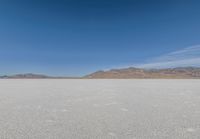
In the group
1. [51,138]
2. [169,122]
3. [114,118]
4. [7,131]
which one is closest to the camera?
[51,138]

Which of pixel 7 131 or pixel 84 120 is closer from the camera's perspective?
pixel 7 131

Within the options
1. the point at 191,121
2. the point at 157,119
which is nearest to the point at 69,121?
the point at 157,119

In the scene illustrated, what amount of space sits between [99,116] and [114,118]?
272 mm

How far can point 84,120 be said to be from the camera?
292 cm

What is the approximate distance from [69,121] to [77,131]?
19.1 inches

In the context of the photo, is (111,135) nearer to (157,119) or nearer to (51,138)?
(51,138)

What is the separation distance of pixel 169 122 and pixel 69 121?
146 cm

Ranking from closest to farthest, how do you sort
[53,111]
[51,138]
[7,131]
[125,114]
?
[51,138] → [7,131] → [125,114] → [53,111]

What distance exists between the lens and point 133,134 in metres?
2.27

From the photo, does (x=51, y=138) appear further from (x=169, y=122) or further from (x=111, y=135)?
(x=169, y=122)

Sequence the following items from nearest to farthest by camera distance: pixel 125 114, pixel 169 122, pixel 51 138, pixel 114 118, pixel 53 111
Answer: pixel 51 138 → pixel 169 122 → pixel 114 118 → pixel 125 114 → pixel 53 111

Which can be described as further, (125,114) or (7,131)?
(125,114)

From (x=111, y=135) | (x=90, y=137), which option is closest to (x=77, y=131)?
(x=90, y=137)

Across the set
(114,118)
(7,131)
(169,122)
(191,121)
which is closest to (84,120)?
(114,118)
